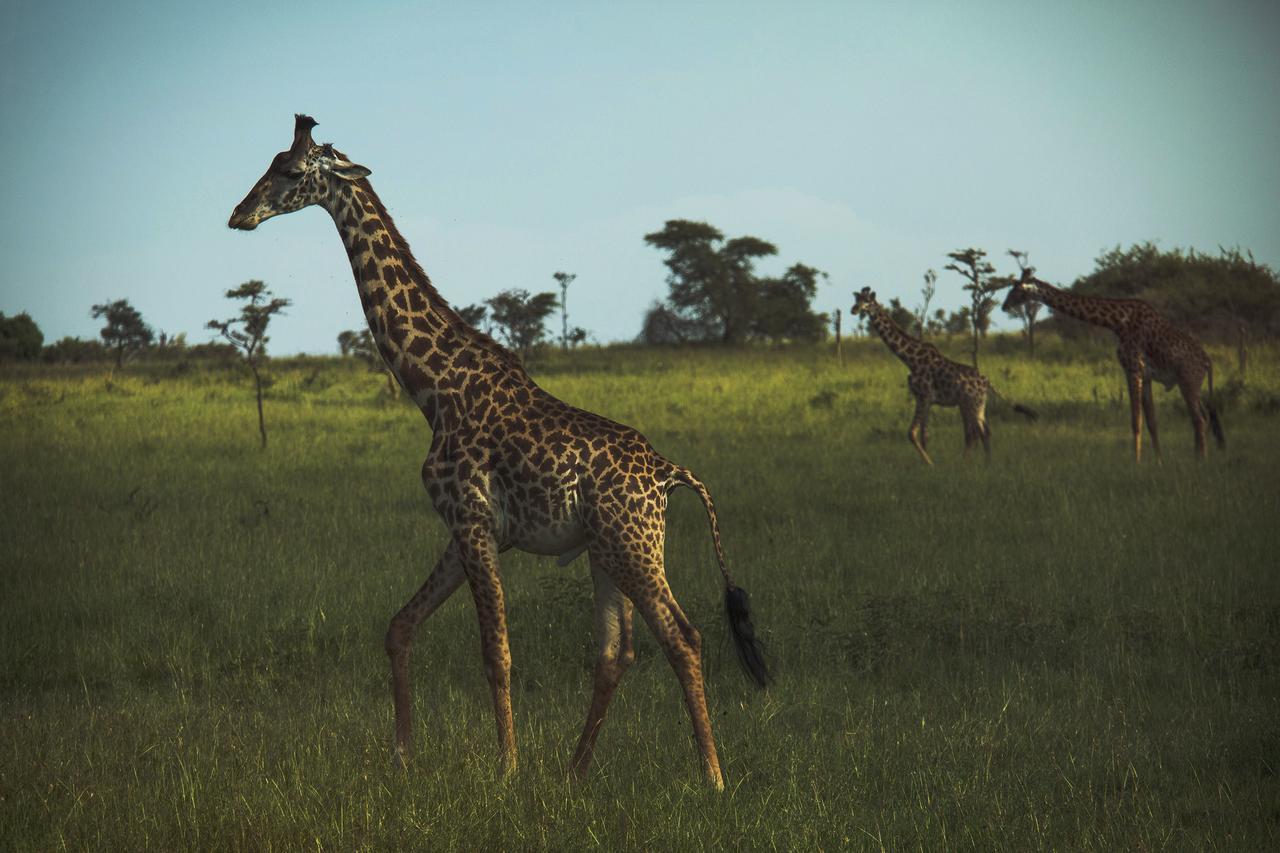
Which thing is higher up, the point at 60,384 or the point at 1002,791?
the point at 60,384

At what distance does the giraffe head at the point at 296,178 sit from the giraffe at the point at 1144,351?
1246 cm

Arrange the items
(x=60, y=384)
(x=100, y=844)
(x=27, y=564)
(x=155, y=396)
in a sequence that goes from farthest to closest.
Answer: (x=60, y=384), (x=155, y=396), (x=27, y=564), (x=100, y=844)

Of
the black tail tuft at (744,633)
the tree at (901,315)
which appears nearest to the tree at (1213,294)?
the tree at (901,315)

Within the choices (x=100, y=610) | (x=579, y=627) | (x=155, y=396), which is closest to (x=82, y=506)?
(x=100, y=610)

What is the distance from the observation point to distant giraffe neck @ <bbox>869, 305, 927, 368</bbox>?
1811 centimetres

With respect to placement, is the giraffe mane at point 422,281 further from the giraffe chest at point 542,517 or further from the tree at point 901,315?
the tree at point 901,315

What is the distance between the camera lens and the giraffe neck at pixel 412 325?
5.96m

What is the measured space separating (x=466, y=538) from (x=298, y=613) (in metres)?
3.52

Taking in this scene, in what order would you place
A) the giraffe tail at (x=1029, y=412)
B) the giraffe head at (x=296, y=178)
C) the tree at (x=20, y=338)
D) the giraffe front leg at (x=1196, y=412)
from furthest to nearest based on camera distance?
the tree at (x=20, y=338)
the giraffe tail at (x=1029, y=412)
the giraffe front leg at (x=1196, y=412)
the giraffe head at (x=296, y=178)

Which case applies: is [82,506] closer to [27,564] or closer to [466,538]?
[27,564]

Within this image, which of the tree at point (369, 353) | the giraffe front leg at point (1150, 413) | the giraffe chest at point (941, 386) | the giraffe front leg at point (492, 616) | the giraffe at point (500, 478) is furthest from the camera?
the tree at point (369, 353)

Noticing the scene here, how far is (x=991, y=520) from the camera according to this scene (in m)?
11.9

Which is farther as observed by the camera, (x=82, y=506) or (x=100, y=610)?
(x=82, y=506)

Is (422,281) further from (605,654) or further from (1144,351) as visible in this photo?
(1144,351)
